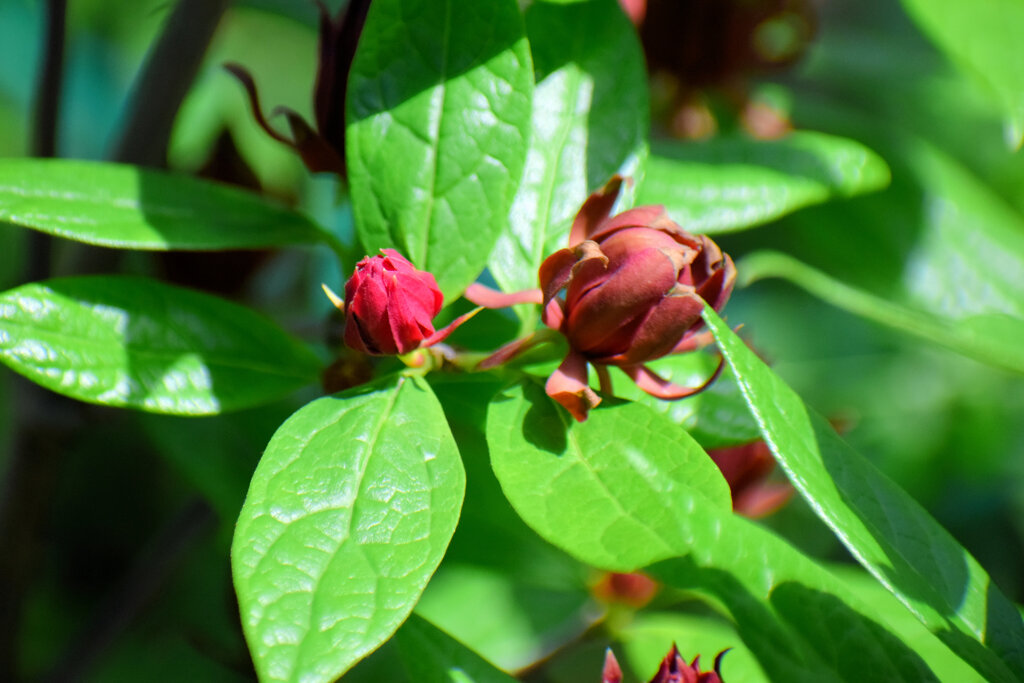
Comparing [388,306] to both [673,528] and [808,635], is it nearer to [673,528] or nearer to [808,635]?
[673,528]

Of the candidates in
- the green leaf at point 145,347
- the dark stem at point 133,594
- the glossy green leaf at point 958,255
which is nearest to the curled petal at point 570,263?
the green leaf at point 145,347

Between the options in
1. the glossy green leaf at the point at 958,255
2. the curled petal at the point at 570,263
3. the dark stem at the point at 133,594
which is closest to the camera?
the curled petal at the point at 570,263

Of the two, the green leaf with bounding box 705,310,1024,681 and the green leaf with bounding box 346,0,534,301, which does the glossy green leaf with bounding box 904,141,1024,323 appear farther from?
the green leaf with bounding box 346,0,534,301

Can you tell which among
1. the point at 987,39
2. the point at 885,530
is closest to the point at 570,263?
the point at 885,530

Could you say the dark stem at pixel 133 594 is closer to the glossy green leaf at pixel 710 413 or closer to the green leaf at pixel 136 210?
the green leaf at pixel 136 210

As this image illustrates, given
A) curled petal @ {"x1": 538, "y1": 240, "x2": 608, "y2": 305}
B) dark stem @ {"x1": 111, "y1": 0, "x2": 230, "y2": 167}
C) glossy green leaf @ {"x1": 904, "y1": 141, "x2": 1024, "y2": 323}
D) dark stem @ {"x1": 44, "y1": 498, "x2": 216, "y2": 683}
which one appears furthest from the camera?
glossy green leaf @ {"x1": 904, "y1": 141, "x2": 1024, "y2": 323}

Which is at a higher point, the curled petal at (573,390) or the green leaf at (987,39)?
the green leaf at (987,39)

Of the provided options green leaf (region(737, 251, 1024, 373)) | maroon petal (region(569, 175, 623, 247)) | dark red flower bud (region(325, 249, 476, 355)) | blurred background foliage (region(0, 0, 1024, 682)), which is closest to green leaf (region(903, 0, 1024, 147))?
blurred background foliage (region(0, 0, 1024, 682))
